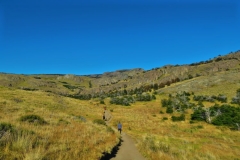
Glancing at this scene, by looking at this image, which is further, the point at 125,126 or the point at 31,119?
the point at 125,126

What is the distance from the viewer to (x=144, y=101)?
81.1m

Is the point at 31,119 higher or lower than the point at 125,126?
higher

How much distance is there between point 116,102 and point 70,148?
7113 cm

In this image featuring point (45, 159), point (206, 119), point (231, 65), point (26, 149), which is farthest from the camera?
point (231, 65)

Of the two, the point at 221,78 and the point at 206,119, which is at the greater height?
the point at 221,78

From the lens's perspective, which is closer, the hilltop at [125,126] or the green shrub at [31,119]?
the hilltop at [125,126]

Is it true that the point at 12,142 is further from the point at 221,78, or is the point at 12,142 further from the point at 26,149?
the point at 221,78

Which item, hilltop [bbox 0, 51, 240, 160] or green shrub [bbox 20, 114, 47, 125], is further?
green shrub [bbox 20, 114, 47, 125]

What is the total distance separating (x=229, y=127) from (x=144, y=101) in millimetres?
43941

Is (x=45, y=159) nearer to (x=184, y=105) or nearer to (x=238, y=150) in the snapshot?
(x=238, y=150)

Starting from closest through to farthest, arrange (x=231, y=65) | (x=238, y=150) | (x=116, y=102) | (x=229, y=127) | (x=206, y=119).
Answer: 1. (x=238, y=150)
2. (x=229, y=127)
3. (x=206, y=119)
4. (x=116, y=102)
5. (x=231, y=65)

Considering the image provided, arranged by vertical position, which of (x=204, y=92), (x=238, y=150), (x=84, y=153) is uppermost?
(x=204, y=92)

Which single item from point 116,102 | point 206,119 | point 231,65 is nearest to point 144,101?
point 116,102

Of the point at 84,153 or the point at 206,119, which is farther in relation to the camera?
the point at 206,119
